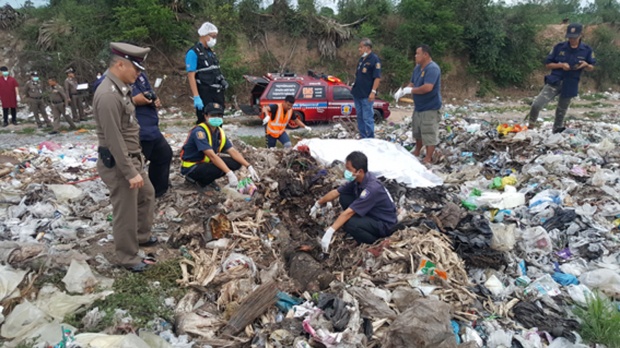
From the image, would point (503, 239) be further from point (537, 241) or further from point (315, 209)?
point (315, 209)

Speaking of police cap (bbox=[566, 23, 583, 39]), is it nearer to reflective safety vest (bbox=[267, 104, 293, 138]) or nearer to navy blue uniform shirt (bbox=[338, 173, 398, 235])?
reflective safety vest (bbox=[267, 104, 293, 138])

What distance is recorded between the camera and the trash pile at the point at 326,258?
9.93ft

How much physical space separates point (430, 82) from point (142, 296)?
17.1 feet

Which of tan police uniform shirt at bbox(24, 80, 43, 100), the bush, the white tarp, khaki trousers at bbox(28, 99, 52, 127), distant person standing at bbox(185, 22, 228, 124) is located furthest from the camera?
the bush

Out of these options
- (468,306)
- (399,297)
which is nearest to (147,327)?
(399,297)

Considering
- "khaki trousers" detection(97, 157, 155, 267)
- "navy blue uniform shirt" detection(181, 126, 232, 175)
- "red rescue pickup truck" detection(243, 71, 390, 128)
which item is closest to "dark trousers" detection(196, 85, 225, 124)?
"navy blue uniform shirt" detection(181, 126, 232, 175)

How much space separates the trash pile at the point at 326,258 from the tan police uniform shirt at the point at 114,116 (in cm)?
95

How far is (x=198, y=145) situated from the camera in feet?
16.1

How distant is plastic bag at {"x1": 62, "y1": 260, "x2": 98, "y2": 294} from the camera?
3.24m

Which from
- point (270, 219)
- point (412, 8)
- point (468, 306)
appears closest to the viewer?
point (468, 306)

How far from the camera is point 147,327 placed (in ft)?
9.92

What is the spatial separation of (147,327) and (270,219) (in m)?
2.13

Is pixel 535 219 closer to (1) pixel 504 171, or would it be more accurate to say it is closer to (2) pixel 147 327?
(1) pixel 504 171

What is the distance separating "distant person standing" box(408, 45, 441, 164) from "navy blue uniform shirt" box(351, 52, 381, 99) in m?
0.74
